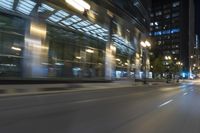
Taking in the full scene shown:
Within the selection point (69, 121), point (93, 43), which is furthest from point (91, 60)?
point (69, 121)

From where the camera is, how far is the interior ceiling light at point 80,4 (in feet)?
136

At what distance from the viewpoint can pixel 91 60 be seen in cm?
4869

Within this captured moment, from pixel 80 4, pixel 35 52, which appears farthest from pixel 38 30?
pixel 80 4

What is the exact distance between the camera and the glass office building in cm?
3234

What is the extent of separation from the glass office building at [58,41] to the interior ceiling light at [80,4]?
18.2 inches

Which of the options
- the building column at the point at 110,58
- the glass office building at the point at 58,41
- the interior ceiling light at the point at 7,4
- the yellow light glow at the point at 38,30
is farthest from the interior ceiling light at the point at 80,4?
the interior ceiling light at the point at 7,4

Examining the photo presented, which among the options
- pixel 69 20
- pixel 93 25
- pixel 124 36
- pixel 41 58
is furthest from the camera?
pixel 124 36

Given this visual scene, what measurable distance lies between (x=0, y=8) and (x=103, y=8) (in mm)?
21205

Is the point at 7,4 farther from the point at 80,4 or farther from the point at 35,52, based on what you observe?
the point at 80,4

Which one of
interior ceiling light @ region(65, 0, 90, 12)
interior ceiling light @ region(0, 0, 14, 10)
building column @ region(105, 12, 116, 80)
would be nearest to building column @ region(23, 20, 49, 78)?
interior ceiling light @ region(0, 0, 14, 10)

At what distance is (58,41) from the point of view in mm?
40344

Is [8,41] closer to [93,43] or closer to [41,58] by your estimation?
[41,58]

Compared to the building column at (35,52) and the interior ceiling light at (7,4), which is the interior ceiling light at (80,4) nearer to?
the building column at (35,52)

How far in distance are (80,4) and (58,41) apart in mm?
5459
